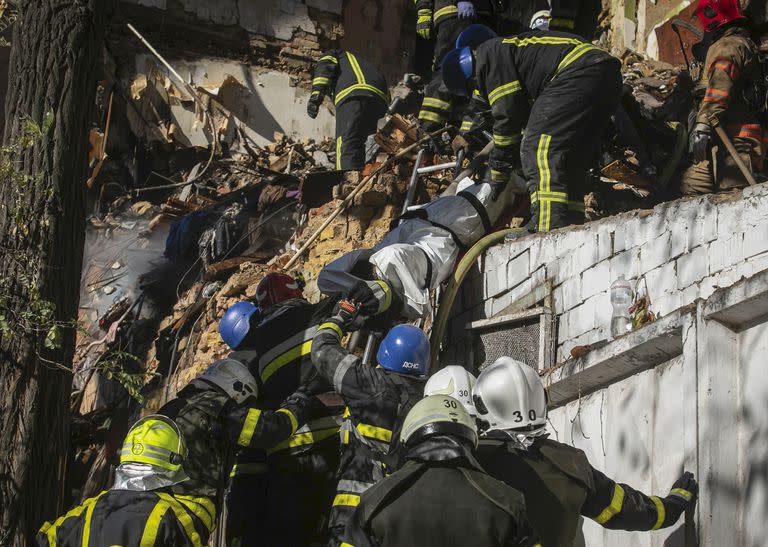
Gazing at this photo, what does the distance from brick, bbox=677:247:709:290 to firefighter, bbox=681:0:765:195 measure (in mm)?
2358

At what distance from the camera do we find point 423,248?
674 centimetres

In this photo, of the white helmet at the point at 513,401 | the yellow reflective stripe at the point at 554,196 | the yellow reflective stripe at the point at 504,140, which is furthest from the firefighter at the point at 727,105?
the white helmet at the point at 513,401

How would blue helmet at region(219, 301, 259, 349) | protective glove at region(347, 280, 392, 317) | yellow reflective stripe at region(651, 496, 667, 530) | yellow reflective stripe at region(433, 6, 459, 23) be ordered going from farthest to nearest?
1. yellow reflective stripe at region(433, 6, 459, 23)
2. blue helmet at region(219, 301, 259, 349)
3. protective glove at region(347, 280, 392, 317)
4. yellow reflective stripe at region(651, 496, 667, 530)

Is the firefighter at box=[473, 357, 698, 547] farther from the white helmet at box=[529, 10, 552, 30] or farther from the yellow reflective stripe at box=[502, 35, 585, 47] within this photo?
the white helmet at box=[529, 10, 552, 30]

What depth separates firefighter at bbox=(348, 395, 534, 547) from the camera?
3.35 meters

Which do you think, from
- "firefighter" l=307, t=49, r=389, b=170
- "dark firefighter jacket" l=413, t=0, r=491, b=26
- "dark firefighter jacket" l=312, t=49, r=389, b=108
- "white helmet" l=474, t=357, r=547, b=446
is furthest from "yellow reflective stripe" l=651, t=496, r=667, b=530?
"dark firefighter jacket" l=413, t=0, r=491, b=26

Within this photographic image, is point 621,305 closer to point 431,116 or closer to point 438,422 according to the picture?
point 438,422

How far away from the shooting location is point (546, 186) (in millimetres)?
6590

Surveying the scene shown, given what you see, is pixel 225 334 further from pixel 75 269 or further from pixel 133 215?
pixel 133 215

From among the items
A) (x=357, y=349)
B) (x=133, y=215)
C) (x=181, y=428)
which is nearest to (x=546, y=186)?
(x=357, y=349)

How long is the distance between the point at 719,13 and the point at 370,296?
3501 mm

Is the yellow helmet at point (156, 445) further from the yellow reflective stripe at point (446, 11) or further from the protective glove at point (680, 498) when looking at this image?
the yellow reflective stripe at point (446, 11)

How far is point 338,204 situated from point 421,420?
5.29 m

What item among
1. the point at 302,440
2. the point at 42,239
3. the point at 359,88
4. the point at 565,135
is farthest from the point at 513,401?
the point at 359,88
